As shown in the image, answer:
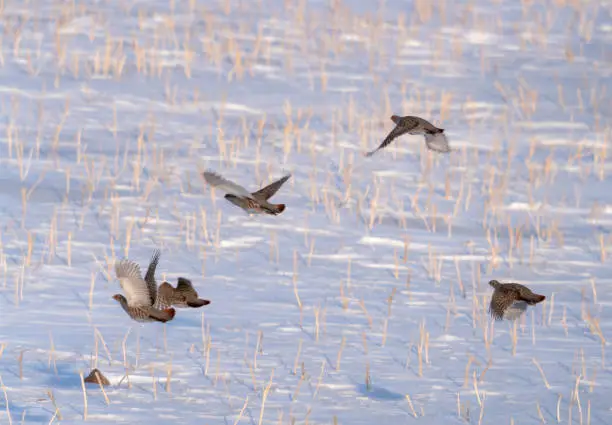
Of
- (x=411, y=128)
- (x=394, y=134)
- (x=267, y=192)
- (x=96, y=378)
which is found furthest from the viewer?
(x=411, y=128)

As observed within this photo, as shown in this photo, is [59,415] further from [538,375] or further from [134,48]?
[134,48]

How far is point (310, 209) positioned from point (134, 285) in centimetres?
431

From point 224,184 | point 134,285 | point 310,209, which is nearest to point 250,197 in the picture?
point 224,184

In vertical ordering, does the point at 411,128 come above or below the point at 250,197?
above

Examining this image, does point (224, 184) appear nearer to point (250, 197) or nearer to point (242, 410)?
point (250, 197)

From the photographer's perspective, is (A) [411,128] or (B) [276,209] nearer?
(B) [276,209]

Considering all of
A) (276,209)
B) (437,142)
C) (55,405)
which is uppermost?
(437,142)

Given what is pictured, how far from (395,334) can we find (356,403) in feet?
3.67

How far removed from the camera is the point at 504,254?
8672 mm

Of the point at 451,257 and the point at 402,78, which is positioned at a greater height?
the point at 402,78

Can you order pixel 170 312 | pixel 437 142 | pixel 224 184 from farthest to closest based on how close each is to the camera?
pixel 437 142 < pixel 170 312 < pixel 224 184

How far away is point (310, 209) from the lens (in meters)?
9.64

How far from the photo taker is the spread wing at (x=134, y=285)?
17.6 feet

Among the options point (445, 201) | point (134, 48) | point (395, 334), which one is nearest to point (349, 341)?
point (395, 334)
